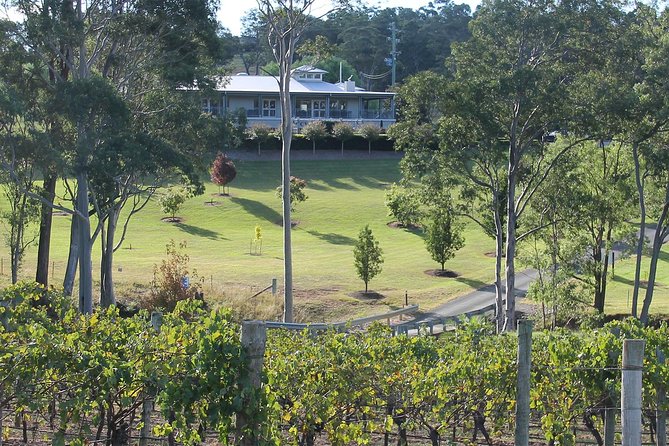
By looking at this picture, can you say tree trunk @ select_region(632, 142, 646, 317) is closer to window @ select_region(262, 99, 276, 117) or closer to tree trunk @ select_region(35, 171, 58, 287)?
tree trunk @ select_region(35, 171, 58, 287)

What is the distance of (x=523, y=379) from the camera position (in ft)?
29.1

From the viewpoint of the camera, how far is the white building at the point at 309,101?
81.8 m

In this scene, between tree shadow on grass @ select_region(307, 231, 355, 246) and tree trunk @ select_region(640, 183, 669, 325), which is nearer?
tree trunk @ select_region(640, 183, 669, 325)

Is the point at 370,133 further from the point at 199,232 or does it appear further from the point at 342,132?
the point at 199,232

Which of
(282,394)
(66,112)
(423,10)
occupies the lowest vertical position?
(282,394)

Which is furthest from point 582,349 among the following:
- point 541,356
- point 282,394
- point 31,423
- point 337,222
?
point 337,222

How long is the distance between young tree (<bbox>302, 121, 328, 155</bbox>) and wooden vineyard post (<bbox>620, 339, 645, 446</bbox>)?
217ft

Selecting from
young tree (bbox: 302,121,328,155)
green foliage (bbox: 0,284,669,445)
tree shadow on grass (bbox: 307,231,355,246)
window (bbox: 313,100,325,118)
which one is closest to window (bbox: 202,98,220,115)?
tree shadow on grass (bbox: 307,231,355,246)

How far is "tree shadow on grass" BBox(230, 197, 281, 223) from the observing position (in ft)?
194

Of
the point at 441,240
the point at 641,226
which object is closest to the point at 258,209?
the point at 441,240

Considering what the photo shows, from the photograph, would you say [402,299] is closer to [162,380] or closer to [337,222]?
[337,222]

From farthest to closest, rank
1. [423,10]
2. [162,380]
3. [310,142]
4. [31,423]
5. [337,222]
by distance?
[423,10] → [310,142] → [337,222] → [31,423] → [162,380]

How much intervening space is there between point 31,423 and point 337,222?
147 feet

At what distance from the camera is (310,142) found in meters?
75.9
